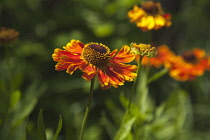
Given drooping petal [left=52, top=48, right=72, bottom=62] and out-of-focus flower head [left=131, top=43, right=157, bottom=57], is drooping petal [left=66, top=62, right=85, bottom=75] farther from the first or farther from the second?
out-of-focus flower head [left=131, top=43, right=157, bottom=57]

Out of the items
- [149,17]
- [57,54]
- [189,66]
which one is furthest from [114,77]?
[189,66]

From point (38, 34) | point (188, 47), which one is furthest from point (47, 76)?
point (188, 47)

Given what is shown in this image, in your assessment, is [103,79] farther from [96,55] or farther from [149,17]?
[149,17]

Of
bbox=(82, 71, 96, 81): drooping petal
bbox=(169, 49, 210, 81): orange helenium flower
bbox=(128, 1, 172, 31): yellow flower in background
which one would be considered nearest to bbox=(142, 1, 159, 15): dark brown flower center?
bbox=(128, 1, 172, 31): yellow flower in background

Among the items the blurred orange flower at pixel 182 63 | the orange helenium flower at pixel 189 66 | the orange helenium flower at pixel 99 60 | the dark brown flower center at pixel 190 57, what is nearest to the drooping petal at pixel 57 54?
the orange helenium flower at pixel 99 60

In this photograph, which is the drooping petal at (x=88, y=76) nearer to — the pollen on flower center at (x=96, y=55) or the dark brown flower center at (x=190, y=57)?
the pollen on flower center at (x=96, y=55)

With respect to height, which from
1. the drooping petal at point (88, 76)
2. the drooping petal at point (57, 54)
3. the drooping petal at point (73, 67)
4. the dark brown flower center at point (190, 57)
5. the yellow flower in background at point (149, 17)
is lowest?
the drooping petal at point (88, 76)
